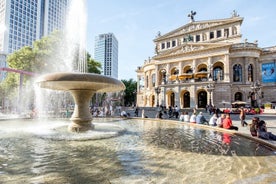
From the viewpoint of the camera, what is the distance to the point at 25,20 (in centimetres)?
8188

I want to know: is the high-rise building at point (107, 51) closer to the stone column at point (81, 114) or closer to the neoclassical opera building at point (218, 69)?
the neoclassical opera building at point (218, 69)

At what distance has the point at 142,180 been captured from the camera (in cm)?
310

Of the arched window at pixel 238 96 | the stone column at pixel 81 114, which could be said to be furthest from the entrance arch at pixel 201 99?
the stone column at pixel 81 114

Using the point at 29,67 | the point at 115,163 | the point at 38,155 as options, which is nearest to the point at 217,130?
the point at 115,163

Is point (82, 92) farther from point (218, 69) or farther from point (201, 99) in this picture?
point (218, 69)

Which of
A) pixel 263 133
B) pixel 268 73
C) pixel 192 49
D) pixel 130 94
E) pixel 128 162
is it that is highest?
pixel 192 49

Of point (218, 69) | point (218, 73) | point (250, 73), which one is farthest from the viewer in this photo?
point (218, 69)

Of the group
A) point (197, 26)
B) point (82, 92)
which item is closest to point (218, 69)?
point (197, 26)

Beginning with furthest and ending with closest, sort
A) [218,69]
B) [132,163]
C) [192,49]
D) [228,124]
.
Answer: [218,69]
[192,49]
[228,124]
[132,163]

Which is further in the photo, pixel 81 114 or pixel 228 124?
pixel 228 124

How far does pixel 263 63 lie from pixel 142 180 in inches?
1625

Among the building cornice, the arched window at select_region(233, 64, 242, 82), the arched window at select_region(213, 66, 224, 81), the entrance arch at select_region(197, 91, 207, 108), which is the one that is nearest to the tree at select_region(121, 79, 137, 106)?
the building cornice

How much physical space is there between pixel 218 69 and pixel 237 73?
11.8 ft

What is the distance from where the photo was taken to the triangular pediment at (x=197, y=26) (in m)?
38.6
